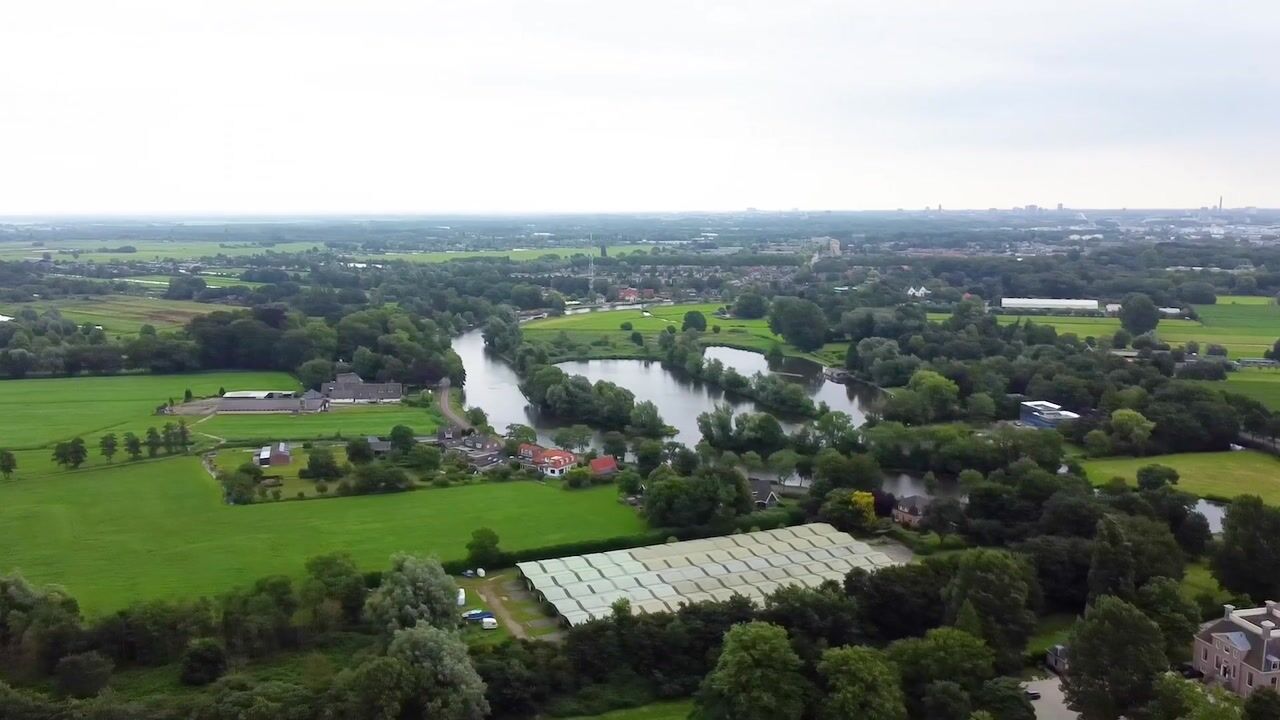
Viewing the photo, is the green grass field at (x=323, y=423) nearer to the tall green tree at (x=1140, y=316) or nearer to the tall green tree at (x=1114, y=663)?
the tall green tree at (x=1114, y=663)

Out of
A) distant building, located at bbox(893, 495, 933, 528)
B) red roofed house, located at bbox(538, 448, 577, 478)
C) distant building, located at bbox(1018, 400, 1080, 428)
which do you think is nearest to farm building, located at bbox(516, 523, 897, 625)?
distant building, located at bbox(893, 495, 933, 528)

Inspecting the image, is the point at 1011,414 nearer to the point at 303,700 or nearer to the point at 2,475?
the point at 303,700

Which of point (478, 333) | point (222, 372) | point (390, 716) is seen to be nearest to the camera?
point (390, 716)

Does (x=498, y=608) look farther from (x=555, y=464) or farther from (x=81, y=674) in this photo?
(x=555, y=464)

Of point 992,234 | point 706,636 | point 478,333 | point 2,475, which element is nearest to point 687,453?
point 706,636

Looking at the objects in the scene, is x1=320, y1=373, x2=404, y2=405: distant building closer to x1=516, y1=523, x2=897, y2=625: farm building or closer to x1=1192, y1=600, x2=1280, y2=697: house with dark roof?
x1=516, y1=523, x2=897, y2=625: farm building

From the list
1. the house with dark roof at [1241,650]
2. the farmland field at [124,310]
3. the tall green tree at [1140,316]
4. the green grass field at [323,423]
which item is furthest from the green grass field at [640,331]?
the house with dark roof at [1241,650]
